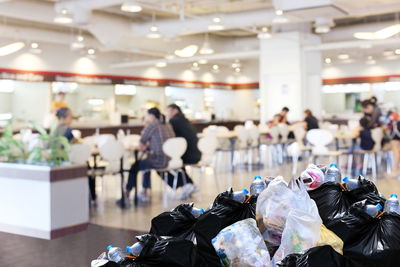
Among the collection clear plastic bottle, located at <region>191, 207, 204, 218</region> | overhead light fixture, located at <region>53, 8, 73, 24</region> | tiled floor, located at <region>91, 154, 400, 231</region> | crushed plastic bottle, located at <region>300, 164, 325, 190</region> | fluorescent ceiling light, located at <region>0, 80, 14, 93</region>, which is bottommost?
tiled floor, located at <region>91, 154, 400, 231</region>

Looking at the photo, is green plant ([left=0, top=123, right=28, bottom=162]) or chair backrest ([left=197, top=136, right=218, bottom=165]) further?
chair backrest ([left=197, top=136, right=218, bottom=165])

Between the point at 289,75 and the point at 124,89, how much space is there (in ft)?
21.0

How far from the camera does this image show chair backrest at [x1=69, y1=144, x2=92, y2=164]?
6.46 m

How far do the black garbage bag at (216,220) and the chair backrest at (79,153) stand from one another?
4.70 meters

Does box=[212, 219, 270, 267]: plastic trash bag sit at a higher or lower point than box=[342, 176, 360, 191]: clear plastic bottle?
lower

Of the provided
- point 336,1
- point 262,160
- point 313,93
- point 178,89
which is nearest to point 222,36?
point 178,89

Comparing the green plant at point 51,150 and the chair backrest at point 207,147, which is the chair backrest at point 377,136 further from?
the green plant at point 51,150

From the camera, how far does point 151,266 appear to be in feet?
5.32

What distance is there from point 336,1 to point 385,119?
7.97 feet

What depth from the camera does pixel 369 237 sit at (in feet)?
5.60

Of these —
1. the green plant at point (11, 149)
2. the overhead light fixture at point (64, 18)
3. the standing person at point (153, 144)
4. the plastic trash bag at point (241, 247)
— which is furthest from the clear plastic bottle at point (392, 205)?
the overhead light fixture at point (64, 18)

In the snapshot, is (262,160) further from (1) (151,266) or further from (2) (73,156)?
(1) (151,266)

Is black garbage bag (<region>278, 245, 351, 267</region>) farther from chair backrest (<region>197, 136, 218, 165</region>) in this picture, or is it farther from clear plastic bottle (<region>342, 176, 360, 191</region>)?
chair backrest (<region>197, 136, 218, 165</region>)

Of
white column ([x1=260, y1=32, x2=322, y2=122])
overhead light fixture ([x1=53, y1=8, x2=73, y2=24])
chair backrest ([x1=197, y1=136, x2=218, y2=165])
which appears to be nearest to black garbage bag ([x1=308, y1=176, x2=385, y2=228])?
chair backrest ([x1=197, y1=136, x2=218, y2=165])
